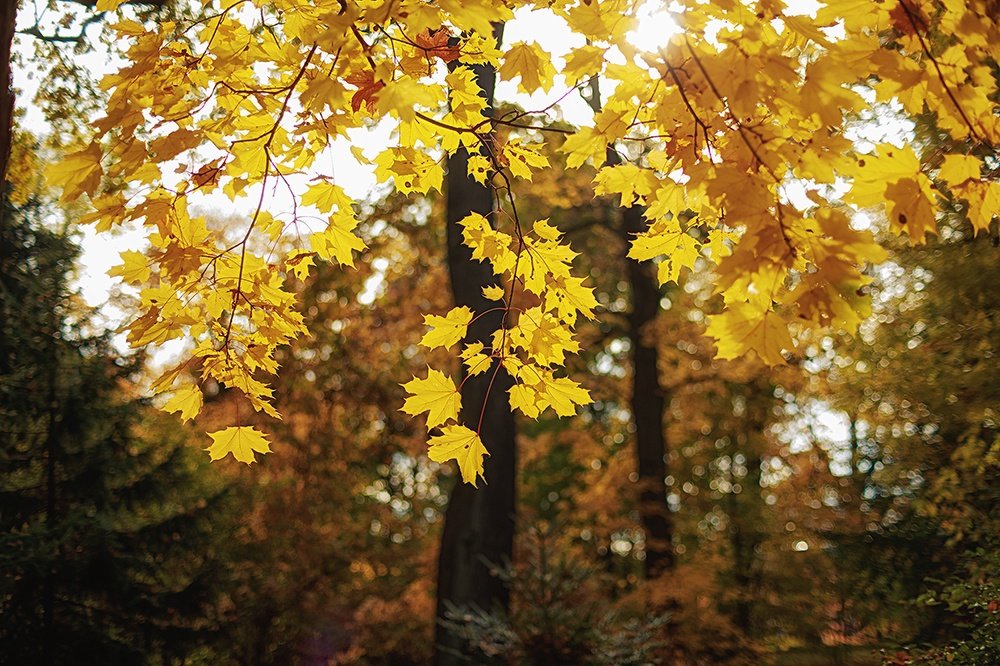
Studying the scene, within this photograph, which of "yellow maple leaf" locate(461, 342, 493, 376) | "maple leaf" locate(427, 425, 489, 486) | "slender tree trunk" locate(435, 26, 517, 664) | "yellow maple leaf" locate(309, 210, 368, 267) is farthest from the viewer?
"slender tree trunk" locate(435, 26, 517, 664)

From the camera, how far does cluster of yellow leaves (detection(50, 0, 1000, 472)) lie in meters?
1.46

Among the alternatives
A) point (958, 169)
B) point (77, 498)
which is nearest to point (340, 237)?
point (958, 169)

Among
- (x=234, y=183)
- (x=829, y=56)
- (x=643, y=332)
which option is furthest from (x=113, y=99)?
(x=643, y=332)

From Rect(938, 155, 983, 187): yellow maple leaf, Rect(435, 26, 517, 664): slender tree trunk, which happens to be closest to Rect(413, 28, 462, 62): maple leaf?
Rect(938, 155, 983, 187): yellow maple leaf

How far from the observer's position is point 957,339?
20.1 feet

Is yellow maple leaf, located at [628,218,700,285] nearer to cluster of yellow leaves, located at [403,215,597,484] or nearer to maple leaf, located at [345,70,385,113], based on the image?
cluster of yellow leaves, located at [403,215,597,484]

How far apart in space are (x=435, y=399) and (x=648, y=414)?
30.5 feet

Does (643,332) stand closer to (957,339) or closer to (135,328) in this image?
(957,339)

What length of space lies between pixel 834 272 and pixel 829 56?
1.45ft

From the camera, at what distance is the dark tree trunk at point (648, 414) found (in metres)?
10.0

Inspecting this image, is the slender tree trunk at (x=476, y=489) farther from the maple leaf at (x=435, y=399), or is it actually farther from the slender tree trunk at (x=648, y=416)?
the maple leaf at (x=435, y=399)

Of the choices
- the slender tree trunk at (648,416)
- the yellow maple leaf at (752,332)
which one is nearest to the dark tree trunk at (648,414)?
the slender tree trunk at (648,416)

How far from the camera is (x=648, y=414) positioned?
11.0m

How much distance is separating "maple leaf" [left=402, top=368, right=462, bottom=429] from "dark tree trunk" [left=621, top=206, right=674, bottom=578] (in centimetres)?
832
